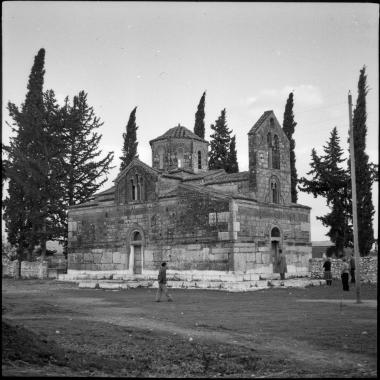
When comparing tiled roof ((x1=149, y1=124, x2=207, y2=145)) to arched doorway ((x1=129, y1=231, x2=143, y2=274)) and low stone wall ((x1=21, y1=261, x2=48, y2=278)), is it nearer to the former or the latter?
arched doorway ((x1=129, y1=231, x2=143, y2=274))

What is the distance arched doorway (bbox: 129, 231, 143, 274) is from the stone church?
6cm

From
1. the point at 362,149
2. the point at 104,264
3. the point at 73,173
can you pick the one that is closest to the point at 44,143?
the point at 73,173

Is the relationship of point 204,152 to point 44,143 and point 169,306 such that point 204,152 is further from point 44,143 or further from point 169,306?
point 169,306

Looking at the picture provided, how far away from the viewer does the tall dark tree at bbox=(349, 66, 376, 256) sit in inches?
1312

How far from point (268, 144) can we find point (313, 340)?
20928 mm

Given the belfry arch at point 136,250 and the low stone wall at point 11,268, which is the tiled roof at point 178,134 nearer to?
the belfry arch at point 136,250

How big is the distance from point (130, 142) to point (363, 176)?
20.0 meters

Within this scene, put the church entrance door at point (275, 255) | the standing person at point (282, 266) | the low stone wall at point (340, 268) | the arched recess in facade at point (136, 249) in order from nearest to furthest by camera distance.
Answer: the standing person at point (282, 266) < the church entrance door at point (275, 255) < the low stone wall at point (340, 268) < the arched recess in facade at point (136, 249)

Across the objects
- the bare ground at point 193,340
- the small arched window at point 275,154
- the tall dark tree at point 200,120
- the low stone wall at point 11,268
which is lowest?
the low stone wall at point 11,268

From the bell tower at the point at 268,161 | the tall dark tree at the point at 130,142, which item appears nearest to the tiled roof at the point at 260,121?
the bell tower at the point at 268,161

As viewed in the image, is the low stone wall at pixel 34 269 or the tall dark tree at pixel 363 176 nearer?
the tall dark tree at pixel 363 176

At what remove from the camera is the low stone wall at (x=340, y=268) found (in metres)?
29.5

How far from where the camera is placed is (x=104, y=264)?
32.3m

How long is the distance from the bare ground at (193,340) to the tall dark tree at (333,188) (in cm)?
1971
